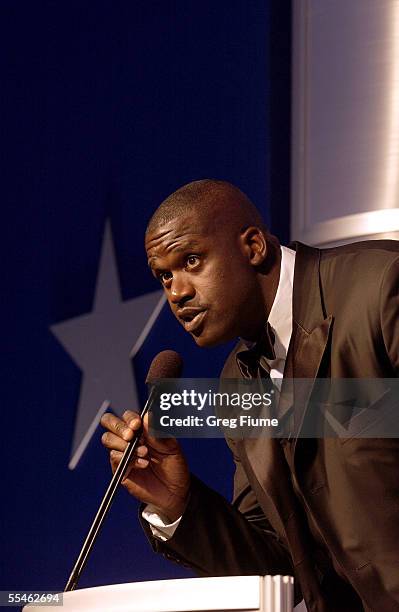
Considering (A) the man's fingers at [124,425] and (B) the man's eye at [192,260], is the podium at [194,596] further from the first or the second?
(B) the man's eye at [192,260]

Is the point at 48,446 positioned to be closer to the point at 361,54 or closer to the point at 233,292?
the point at 233,292

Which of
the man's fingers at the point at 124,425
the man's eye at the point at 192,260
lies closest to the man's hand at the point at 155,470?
the man's fingers at the point at 124,425

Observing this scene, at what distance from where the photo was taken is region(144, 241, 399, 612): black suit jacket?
172 centimetres

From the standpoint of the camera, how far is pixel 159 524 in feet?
6.09

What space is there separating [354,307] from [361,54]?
1135mm

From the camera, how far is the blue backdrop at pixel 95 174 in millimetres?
2723

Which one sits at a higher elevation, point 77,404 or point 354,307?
point 354,307

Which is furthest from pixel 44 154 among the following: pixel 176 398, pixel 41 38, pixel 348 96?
pixel 176 398

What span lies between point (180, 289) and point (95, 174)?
1.09 meters

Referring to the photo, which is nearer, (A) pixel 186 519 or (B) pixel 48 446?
(A) pixel 186 519

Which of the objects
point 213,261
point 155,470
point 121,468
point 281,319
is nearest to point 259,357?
point 281,319

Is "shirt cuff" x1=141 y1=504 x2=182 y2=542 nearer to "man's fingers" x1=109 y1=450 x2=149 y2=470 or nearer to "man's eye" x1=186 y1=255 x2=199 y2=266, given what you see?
"man's fingers" x1=109 y1=450 x2=149 y2=470

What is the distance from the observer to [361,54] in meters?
2.77

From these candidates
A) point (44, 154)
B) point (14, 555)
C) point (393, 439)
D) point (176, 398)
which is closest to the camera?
point (393, 439)
